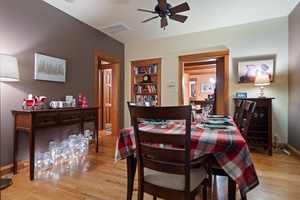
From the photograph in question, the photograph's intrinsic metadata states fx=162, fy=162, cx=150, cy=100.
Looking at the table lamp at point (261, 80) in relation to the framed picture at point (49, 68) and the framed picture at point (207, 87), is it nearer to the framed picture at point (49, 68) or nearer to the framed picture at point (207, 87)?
the framed picture at point (49, 68)

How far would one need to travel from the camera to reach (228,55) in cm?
363

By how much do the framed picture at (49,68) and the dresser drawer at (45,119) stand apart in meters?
0.70

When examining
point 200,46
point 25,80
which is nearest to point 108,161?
point 25,80

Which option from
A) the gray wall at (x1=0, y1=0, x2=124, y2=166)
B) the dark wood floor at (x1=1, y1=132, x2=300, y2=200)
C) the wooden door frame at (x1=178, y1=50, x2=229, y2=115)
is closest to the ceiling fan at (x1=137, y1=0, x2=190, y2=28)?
the wooden door frame at (x1=178, y1=50, x2=229, y2=115)

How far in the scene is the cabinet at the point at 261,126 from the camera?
2.95 m

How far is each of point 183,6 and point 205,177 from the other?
7.36 feet

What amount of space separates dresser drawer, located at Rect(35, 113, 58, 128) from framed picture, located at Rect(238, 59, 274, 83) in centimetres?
359

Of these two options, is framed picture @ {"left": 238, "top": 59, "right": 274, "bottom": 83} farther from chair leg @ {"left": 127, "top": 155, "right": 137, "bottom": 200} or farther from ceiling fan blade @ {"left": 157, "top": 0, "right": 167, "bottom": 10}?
chair leg @ {"left": 127, "top": 155, "right": 137, "bottom": 200}

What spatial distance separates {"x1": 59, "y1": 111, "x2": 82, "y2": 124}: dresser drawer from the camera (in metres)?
2.40

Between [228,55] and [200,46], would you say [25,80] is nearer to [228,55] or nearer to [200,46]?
[200,46]

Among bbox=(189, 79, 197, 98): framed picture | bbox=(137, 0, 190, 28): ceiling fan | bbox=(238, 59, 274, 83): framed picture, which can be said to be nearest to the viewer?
bbox=(137, 0, 190, 28): ceiling fan

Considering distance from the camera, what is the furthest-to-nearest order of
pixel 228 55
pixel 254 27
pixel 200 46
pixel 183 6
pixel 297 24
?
pixel 200 46, pixel 228 55, pixel 254 27, pixel 297 24, pixel 183 6

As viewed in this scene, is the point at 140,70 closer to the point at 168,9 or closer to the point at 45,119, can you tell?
the point at 168,9

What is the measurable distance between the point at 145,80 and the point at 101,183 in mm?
3225
